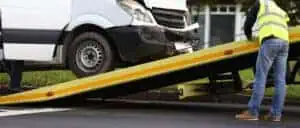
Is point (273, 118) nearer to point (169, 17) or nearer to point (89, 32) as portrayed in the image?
point (169, 17)

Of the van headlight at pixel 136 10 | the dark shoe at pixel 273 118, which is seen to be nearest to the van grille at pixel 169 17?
the van headlight at pixel 136 10

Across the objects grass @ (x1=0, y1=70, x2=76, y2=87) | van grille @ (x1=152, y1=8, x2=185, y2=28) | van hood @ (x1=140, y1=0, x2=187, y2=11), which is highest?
van hood @ (x1=140, y1=0, x2=187, y2=11)

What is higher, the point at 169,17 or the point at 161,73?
the point at 169,17

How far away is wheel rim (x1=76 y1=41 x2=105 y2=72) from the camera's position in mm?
10273

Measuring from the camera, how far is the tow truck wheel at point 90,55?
403 inches

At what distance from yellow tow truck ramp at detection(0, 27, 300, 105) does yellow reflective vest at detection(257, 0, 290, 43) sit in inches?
9.1

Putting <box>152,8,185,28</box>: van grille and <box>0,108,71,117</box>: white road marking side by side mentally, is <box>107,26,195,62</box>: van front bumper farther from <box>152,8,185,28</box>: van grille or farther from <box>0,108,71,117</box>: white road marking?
<box>0,108,71,117</box>: white road marking

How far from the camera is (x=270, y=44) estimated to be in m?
9.20

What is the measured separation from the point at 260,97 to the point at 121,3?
2364 mm

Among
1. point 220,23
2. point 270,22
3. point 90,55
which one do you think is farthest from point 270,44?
point 220,23

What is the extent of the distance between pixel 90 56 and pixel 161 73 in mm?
1165

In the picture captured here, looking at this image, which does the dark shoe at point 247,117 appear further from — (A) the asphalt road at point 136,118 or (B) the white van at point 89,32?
(B) the white van at point 89,32

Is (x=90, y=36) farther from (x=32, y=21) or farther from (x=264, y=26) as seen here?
(x=264, y=26)

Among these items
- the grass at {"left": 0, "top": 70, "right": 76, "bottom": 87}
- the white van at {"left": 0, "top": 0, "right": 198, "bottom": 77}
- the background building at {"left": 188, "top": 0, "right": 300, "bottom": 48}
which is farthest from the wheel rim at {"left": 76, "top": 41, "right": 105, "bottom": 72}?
the background building at {"left": 188, "top": 0, "right": 300, "bottom": 48}
